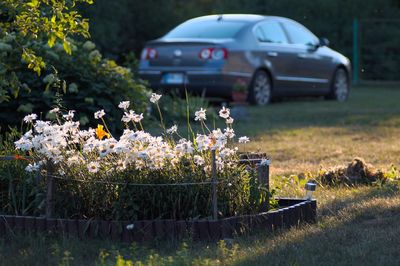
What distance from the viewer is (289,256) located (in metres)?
4.72

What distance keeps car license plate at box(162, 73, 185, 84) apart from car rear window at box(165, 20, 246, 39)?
823mm

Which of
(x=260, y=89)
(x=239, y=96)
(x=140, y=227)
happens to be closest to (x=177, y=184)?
(x=140, y=227)

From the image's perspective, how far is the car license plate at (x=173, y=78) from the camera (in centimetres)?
1449

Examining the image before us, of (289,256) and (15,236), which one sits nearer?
(289,256)

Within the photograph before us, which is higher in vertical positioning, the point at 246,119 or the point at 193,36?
the point at 193,36

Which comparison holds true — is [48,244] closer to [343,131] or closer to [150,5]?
[343,131]

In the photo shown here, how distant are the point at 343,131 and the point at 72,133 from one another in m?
6.33

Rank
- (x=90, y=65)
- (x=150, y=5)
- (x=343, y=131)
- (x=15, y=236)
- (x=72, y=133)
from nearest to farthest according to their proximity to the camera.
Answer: (x=15, y=236)
(x=72, y=133)
(x=90, y=65)
(x=343, y=131)
(x=150, y=5)

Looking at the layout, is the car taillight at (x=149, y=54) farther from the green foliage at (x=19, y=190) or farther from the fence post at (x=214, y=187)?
the fence post at (x=214, y=187)

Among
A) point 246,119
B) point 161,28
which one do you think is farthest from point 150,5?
point 246,119

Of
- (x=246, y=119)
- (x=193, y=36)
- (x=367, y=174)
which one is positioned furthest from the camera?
(x=193, y=36)

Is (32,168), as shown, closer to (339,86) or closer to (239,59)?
(239,59)

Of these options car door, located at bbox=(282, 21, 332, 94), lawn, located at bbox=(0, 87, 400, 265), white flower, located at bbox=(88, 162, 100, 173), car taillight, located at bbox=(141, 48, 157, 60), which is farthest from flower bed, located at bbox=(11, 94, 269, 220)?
car door, located at bbox=(282, 21, 332, 94)

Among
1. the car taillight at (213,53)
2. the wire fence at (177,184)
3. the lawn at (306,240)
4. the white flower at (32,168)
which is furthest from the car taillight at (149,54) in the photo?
the white flower at (32,168)
